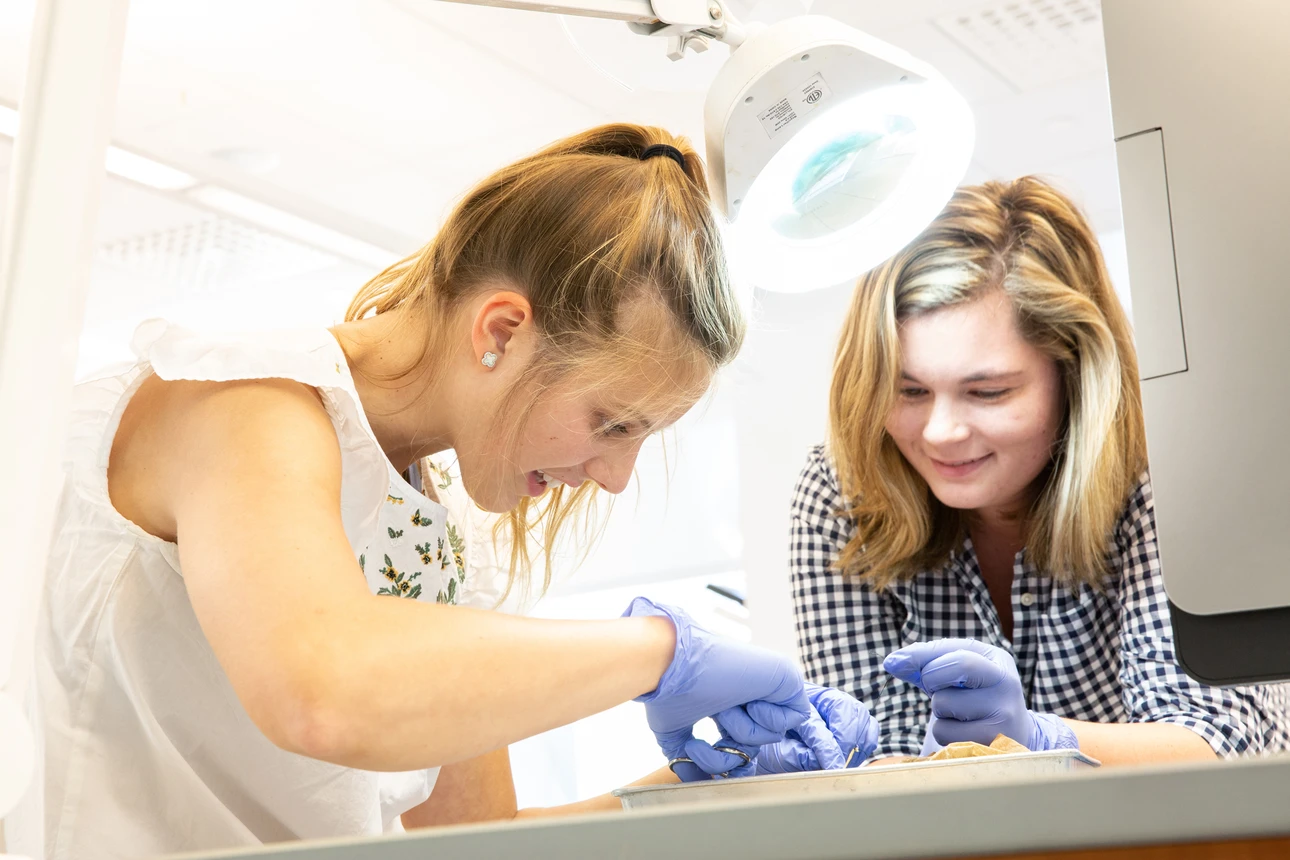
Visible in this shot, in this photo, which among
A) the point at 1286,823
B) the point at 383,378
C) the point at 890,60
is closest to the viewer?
the point at 1286,823

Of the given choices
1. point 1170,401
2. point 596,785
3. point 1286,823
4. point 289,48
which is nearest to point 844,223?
point 1170,401

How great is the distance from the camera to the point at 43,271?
530 mm

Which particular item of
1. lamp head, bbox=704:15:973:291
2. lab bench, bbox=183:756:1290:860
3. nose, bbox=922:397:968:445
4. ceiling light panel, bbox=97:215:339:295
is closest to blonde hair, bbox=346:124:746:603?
lamp head, bbox=704:15:973:291

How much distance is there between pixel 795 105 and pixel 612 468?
44 cm

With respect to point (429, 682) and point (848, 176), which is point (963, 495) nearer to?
point (848, 176)

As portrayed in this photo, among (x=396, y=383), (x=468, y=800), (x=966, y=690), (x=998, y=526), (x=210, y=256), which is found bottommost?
(x=468, y=800)

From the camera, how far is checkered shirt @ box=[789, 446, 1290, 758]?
4.51 ft

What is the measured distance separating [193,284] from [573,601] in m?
3.30

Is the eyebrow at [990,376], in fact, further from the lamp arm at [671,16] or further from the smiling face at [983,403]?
the lamp arm at [671,16]

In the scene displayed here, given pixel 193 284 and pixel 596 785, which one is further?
pixel 596 785

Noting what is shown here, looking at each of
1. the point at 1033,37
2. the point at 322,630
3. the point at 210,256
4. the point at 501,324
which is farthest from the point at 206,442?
the point at 210,256

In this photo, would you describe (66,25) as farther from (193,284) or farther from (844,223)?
(193,284)

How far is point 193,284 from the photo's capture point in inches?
174

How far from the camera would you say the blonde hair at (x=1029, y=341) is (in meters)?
1.49
